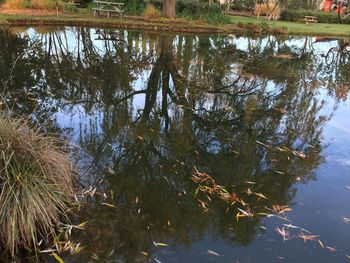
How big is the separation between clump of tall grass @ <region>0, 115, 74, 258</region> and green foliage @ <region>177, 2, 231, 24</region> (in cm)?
2287

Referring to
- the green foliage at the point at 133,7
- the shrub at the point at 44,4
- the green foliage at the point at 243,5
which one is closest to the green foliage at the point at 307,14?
the green foliage at the point at 243,5

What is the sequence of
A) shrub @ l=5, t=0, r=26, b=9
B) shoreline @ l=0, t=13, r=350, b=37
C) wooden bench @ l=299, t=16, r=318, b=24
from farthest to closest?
wooden bench @ l=299, t=16, r=318, b=24, shrub @ l=5, t=0, r=26, b=9, shoreline @ l=0, t=13, r=350, b=37

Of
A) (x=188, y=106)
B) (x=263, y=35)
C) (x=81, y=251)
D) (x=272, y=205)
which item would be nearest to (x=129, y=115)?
(x=188, y=106)

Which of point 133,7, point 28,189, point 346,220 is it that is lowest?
point 346,220

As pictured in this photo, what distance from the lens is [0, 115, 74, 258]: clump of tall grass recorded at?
4.07m

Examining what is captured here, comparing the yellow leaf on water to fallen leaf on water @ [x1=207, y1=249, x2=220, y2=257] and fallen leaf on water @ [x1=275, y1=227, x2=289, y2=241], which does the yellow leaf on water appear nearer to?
fallen leaf on water @ [x1=207, y1=249, x2=220, y2=257]

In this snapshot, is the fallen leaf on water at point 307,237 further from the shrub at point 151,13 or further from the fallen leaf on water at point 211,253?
the shrub at point 151,13

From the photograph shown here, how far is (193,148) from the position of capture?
7520 mm

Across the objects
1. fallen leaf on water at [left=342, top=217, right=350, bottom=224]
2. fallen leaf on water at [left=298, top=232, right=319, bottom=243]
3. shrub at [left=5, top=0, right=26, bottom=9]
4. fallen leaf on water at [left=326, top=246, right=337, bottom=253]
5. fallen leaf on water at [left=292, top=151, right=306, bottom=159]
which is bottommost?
fallen leaf on water at [left=342, top=217, right=350, bottom=224]

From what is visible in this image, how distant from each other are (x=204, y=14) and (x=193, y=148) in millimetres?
21137

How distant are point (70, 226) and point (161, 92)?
650cm

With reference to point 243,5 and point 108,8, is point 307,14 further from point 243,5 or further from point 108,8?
point 108,8

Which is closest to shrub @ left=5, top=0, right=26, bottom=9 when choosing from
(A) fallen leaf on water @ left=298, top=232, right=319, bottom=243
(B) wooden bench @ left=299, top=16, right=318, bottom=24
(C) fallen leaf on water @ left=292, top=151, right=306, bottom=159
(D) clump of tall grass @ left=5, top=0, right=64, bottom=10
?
(D) clump of tall grass @ left=5, top=0, right=64, bottom=10

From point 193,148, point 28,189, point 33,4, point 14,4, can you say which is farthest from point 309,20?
point 28,189
